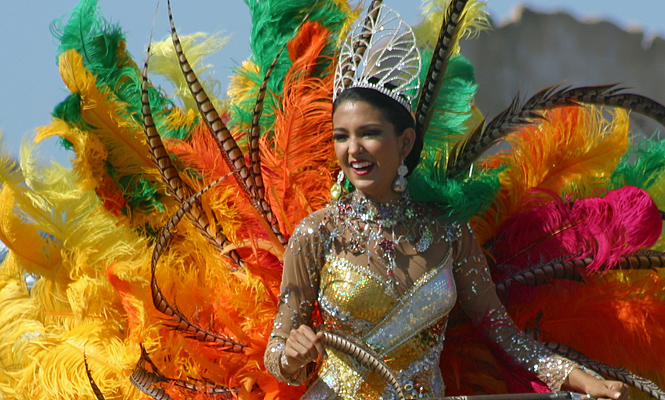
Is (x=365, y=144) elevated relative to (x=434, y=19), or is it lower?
lower

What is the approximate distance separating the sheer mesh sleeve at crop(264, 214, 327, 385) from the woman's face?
0.17 meters

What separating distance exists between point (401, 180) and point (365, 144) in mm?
149

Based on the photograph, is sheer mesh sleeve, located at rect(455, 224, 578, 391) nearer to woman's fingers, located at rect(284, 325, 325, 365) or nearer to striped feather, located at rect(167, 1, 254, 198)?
woman's fingers, located at rect(284, 325, 325, 365)

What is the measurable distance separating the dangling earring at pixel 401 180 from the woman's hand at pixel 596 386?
632mm

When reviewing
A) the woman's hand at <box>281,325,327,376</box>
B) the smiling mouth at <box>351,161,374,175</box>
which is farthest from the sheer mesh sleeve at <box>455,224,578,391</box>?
the woman's hand at <box>281,325,327,376</box>

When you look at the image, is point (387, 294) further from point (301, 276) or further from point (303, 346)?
point (303, 346)

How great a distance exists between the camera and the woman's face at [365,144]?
205cm

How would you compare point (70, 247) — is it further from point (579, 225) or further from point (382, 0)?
point (579, 225)

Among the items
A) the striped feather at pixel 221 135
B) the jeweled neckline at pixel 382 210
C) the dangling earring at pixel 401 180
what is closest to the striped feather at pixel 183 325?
the striped feather at pixel 221 135

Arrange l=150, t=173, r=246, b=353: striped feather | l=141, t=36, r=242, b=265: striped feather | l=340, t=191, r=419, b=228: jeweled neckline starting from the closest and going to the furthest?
l=340, t=191, r=419, b=228: jeweled neckline < l=150, t=173, r=246, b=353: striped feather < l=141, t=36, r=242, b=265: striped feather

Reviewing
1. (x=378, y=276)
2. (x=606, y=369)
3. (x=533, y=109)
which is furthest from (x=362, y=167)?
(x=606, y=369)

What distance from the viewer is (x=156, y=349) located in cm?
256

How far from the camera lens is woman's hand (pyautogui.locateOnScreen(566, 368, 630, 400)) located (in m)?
1.89

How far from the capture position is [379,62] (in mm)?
2148
